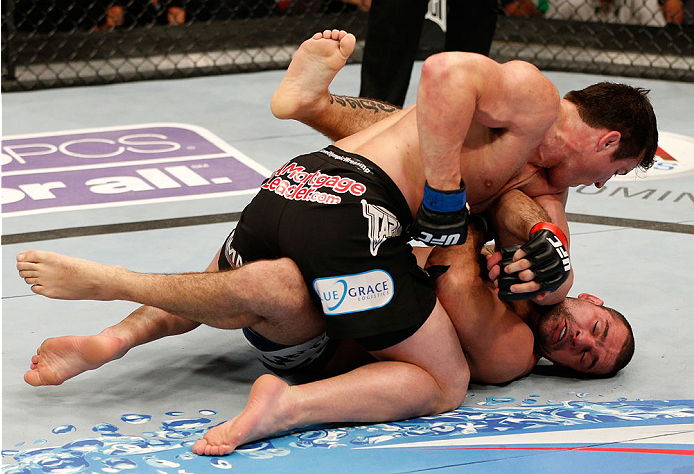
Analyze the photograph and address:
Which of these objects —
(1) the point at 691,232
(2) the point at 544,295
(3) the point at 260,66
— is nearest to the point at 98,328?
(2) the point at 544,295

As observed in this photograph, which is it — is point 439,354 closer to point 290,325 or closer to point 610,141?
point 290,325

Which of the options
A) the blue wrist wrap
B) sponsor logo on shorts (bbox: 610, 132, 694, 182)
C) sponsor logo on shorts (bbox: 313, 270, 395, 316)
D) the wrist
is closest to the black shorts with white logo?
sponsor logo on shorts (bbox: 313, 270, 395, 316)

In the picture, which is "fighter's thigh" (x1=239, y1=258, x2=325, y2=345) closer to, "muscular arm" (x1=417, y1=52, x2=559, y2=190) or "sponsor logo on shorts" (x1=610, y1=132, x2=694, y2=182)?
"muscular arm" (x1=417, y1=52, x2=559, y2=190)

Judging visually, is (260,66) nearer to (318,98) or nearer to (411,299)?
(318,98)

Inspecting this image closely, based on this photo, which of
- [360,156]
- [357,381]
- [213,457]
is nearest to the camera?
[213,457]

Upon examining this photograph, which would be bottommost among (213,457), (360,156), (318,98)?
(213,457)

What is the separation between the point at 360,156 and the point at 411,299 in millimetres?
301

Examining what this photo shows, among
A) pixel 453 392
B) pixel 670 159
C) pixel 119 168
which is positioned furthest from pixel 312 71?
pixel 670 159

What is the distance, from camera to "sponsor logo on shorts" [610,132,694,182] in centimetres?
331

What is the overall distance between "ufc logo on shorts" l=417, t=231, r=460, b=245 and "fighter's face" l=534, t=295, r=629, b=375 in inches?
12.7

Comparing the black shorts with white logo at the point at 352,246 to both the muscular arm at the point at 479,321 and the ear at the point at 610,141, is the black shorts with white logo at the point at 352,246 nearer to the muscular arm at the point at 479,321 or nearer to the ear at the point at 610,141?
the muscular arm at the point at 479,321

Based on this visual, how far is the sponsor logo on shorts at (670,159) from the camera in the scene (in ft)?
10.8

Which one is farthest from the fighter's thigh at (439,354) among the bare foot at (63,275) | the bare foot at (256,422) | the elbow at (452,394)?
the bare foot at (63,275)

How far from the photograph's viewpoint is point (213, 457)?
1.55 metres
